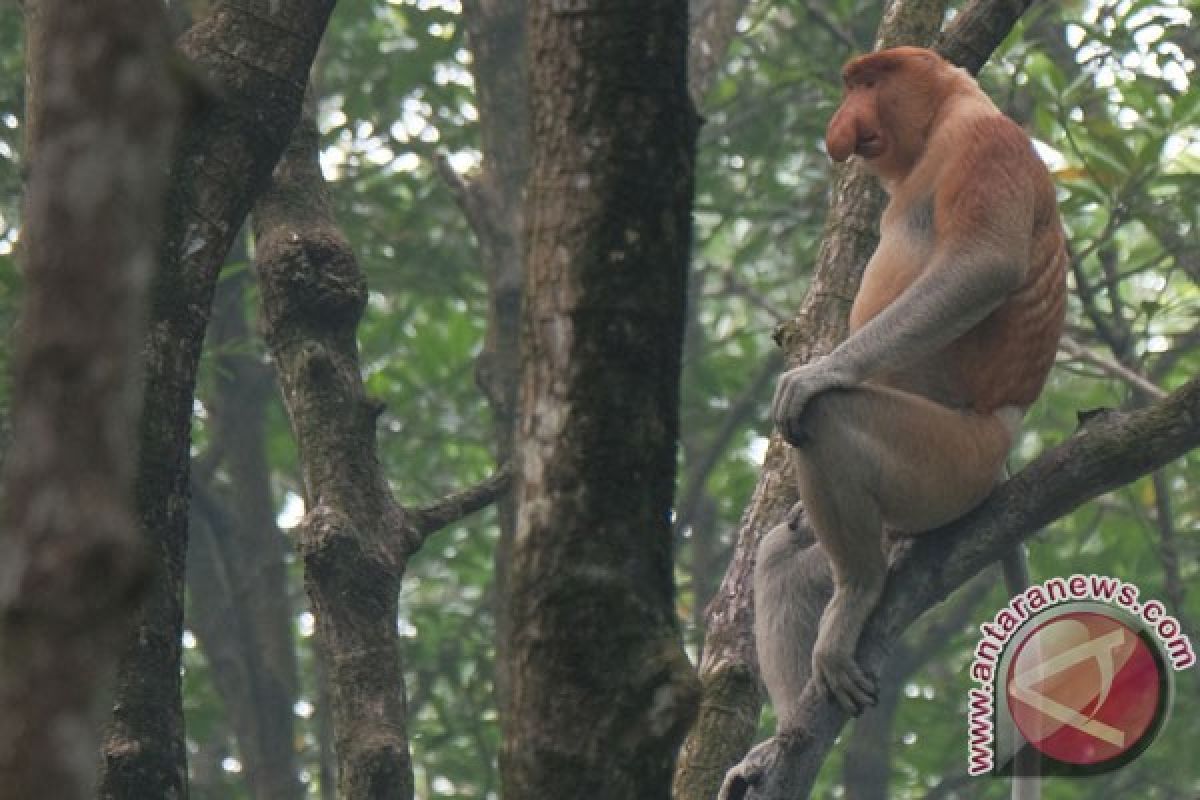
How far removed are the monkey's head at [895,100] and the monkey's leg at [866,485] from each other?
2.60ft

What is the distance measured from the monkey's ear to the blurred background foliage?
241cm

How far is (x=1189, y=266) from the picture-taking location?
7395mm

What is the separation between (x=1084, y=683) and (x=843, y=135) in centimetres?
163

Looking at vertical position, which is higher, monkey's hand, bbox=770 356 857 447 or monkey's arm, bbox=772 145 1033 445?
monkey's arm, bbox=772 145 1033 445

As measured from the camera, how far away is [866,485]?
4.34 meters

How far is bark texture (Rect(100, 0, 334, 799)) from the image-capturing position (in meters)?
3.15

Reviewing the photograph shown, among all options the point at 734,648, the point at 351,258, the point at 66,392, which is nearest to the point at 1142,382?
the point at 734,648

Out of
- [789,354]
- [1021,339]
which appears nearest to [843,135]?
[789,354]

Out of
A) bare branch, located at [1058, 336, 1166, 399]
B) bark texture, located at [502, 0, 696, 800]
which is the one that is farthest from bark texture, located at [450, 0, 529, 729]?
bark texture, located at [502, 0, 696, 800]

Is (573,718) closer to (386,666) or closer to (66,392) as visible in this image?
(66,392)

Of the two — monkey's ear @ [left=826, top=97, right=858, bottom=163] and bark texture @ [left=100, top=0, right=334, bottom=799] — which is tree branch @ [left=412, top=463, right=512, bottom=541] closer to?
monkey's ear @ [left=826, top=97, right=858, bottom=163]

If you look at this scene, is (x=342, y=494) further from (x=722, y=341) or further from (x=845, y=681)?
(x=722, y=341)

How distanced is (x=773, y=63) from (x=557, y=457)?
5658 mm

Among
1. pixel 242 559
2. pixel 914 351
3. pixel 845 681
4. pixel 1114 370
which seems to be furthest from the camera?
pixel 242 559
